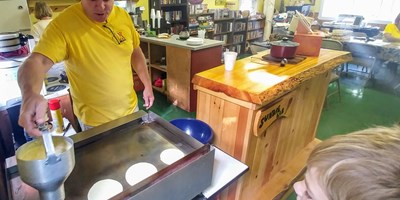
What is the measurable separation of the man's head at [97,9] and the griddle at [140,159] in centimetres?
58

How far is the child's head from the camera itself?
45cm

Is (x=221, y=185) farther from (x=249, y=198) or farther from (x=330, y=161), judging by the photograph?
(x=249, y=198)

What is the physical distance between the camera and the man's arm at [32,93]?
2.04 ft

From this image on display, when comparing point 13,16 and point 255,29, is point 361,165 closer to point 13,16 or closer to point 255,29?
point 13,16

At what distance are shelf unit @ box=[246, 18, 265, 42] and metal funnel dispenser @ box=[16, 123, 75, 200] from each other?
22.1 feet

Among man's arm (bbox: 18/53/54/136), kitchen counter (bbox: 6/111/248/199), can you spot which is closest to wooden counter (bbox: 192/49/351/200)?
kitchen counter (bbox: 6/111/248/199)

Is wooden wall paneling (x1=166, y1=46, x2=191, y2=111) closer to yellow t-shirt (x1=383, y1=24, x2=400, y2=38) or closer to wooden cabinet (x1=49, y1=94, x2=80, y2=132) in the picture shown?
wooden cabinet (x1=49, y1=94, x2=80, y2=132)

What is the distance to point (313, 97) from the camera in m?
2.02

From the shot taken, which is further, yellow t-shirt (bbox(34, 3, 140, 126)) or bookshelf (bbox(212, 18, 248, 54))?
bookshelf (bbox(212, 18, 248, 54))

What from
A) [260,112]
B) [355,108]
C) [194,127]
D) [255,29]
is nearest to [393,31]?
[355,108]

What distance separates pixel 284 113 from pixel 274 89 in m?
0.37

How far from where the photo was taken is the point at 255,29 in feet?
23.2

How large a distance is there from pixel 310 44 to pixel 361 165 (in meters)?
1.64

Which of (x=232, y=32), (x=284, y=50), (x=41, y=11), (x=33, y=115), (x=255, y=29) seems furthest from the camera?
(x=255, y=29)
